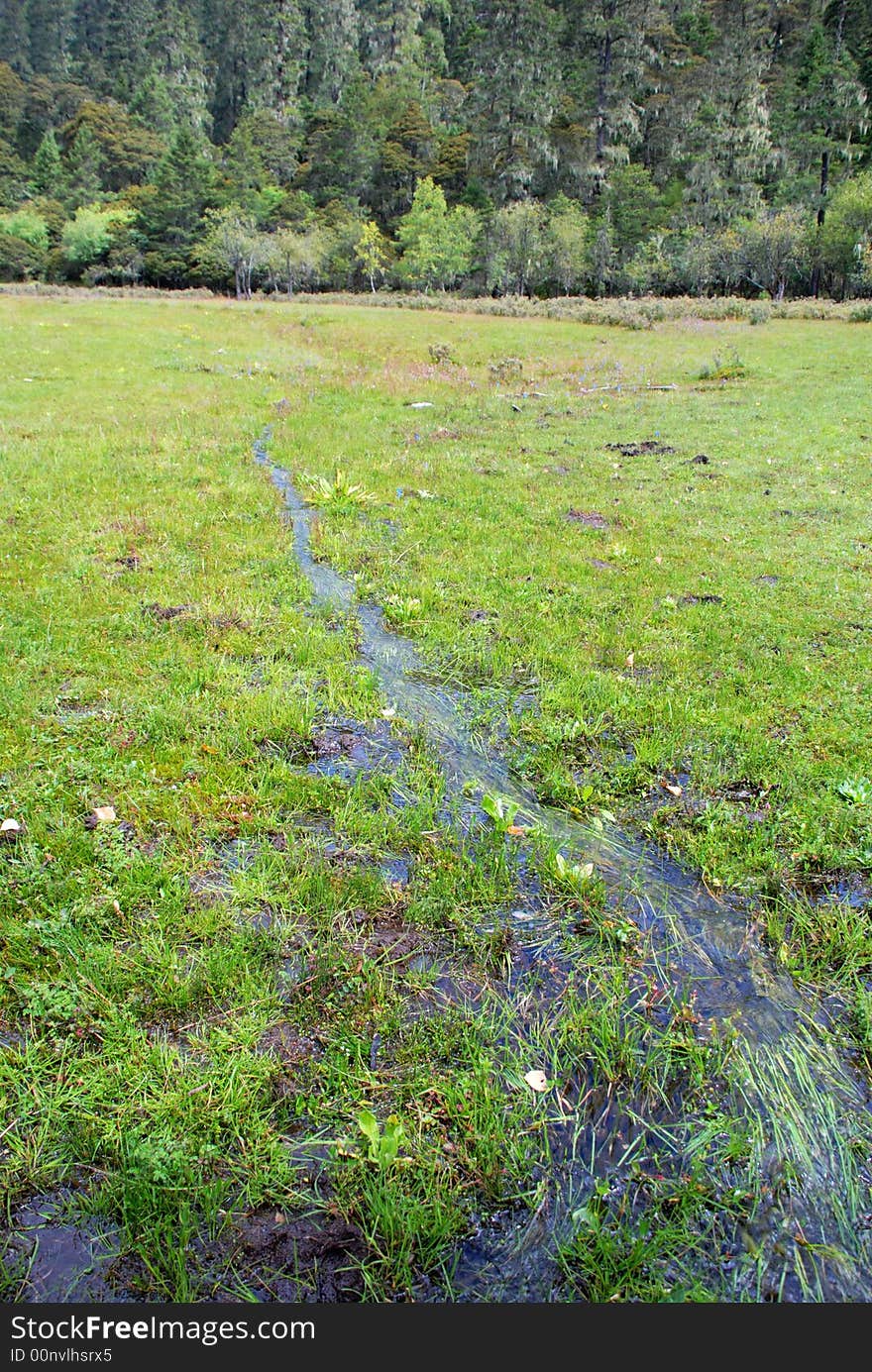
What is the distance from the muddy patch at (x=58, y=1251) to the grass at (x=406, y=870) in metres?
0.03

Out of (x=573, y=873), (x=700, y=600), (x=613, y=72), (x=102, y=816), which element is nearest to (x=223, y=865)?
(x=102, y=816)

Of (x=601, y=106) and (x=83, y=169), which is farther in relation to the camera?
(x=83, y=169)

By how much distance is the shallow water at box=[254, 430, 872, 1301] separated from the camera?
2.71 meters

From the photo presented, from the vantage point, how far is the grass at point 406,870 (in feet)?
9.51

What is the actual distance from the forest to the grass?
5416 cm

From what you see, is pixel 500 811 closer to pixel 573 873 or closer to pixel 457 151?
pixel 573 873

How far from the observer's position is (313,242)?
66938mm

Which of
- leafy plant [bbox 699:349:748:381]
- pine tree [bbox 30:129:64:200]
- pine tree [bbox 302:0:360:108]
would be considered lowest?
leafy plant [bbox 699:349:748:381]

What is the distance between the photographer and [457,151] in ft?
279

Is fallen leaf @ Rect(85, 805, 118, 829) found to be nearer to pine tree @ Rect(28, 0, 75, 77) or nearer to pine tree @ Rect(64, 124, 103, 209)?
pine tree @ Rect(64, 124, 103, 209)

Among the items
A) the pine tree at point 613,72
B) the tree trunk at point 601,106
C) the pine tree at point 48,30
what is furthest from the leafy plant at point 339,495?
the pine tree at point 48,30

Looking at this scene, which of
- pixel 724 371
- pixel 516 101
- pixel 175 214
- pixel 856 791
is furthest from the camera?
pixel 516 101

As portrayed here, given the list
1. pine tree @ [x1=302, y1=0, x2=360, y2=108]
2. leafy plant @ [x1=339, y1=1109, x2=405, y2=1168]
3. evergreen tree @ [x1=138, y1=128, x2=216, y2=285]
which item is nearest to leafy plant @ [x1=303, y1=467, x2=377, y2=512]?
leafy plant @ [x1=339, y1=1109, x2=405, y2=1168]

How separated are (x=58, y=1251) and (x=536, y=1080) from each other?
2.12 meters
